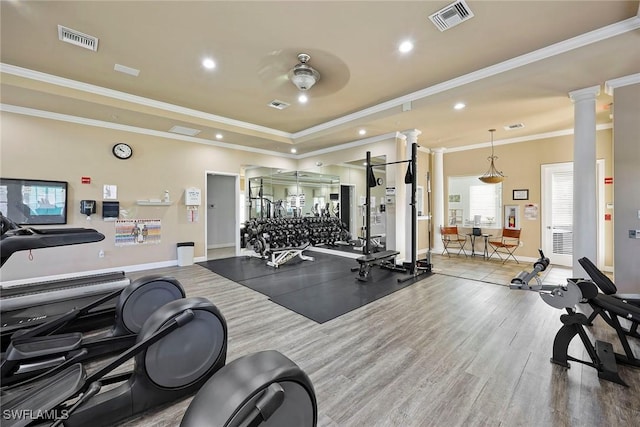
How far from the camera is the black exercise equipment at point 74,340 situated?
1.92 metres

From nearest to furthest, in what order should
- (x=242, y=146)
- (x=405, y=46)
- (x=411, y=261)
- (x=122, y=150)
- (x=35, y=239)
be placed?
(x=35, y=239) → (x=405, y=46) → (x=411, y=261) → (x=122, y=150) → (x=242, y=146)

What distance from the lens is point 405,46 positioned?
3266 millimetres

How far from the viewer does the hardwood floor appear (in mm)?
1778

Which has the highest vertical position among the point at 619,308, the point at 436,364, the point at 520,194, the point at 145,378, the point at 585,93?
the point at 585,93

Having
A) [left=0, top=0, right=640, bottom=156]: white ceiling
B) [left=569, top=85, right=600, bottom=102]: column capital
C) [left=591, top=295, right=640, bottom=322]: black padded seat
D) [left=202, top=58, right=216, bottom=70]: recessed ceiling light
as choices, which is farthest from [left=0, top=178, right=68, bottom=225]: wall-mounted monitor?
[left=569, top=85, right=600, bottom=102]: column capital

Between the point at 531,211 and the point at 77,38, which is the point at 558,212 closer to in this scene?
the point at 531,211

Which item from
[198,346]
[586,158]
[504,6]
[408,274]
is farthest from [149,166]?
[586,158]

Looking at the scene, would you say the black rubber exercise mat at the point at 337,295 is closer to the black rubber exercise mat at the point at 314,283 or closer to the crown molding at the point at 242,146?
the black rubber exercise mat at the point at 314,283

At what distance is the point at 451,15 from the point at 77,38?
4.22m

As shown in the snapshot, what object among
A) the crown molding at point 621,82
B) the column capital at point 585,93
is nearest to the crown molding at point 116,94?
the column capital at point 585,93

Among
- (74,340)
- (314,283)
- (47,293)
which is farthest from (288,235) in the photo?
(74,340)

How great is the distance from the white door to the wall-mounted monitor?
10.2 m

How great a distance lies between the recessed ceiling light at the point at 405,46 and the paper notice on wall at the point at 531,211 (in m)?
5.38

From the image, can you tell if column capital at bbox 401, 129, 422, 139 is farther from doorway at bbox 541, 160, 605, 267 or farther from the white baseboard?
the white baseboard
